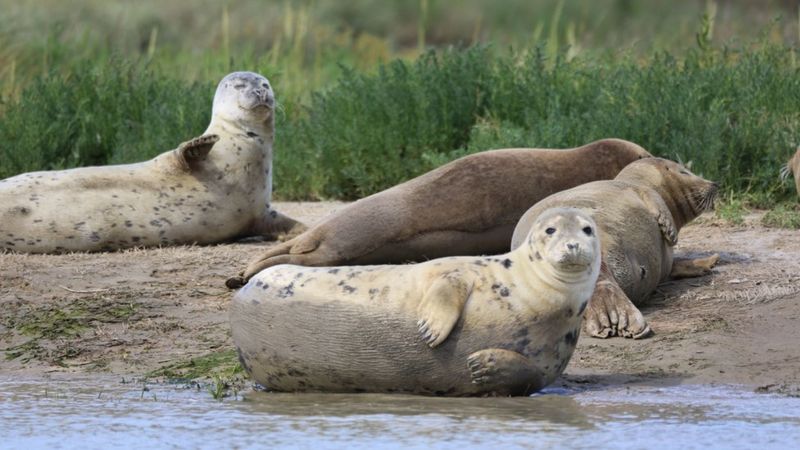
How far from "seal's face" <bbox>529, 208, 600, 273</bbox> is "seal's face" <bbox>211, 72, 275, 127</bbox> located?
417 cm

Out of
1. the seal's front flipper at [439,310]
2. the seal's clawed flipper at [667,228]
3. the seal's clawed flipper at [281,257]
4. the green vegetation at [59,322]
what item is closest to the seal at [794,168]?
the seal's clawed flipper at [667,228]

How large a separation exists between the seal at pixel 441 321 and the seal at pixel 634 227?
103cm

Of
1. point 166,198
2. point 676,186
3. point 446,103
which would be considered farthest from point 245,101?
point 676,186

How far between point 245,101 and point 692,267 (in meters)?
3.22

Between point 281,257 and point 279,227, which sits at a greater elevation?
point 281,257

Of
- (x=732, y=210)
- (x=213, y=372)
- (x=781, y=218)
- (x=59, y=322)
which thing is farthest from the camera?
(x=732, y=210)

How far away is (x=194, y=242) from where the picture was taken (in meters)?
9.13

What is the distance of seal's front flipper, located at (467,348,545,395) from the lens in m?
5.51

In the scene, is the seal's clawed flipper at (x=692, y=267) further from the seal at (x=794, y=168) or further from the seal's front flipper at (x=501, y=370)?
the seal's front flipper at (x=501, y=370)

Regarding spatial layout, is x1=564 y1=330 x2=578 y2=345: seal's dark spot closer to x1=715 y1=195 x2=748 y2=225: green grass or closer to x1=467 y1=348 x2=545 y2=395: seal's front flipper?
x1=467 y1=348 x2=545 y2=395: seal's front flipper

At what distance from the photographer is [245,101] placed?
379 inches

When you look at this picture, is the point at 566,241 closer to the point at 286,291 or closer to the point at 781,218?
the point at 286,291

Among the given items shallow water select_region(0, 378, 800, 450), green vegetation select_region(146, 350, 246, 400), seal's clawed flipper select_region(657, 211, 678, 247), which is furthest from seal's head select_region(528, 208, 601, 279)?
seal's clawed flipper select_region(657, 211, 678, 247)

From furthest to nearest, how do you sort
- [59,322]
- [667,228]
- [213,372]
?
[667,228]
[59,322]
[213,372]
